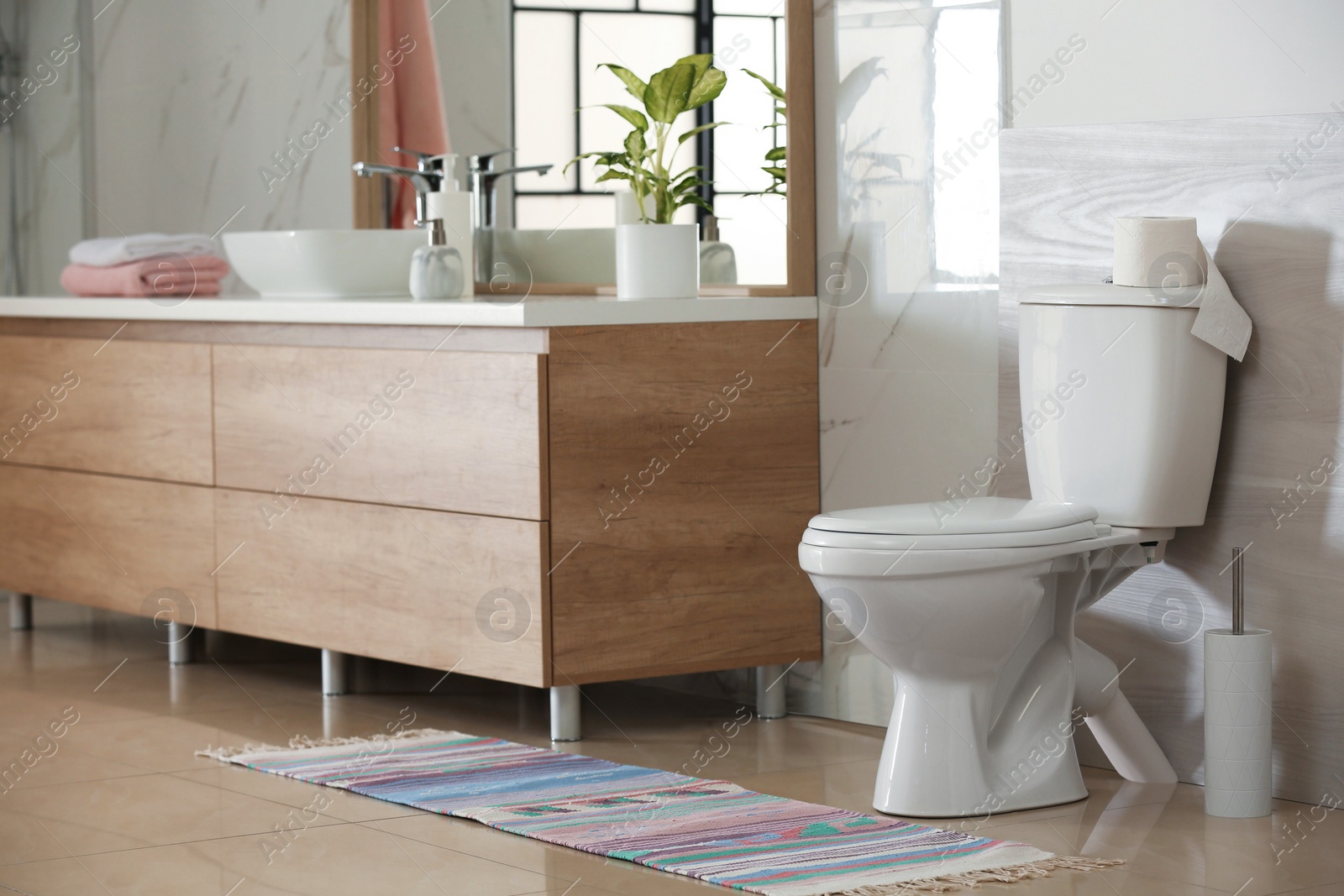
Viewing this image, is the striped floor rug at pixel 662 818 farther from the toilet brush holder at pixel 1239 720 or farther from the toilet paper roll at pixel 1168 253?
the toilet paper roll at pixel 1168 253

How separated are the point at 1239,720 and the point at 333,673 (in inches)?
64.7

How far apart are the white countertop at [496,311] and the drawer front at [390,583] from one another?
12.3 inches

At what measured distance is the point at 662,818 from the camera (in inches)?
91.7

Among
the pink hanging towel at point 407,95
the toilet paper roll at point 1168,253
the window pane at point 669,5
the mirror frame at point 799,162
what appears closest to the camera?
the toilet paper roll at point 1168,253

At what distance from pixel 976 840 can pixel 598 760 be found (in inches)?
26.8

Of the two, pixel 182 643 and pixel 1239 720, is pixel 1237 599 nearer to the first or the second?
pixel 1239 720

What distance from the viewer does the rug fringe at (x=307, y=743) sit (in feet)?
9.10

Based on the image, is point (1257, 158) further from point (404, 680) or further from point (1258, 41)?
point (404, 680)

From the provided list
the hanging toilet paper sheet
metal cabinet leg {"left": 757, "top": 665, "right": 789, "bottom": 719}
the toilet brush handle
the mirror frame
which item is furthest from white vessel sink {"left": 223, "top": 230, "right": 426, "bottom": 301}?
the toilet brush handle

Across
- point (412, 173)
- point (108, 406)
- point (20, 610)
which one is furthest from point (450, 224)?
point (20, 610)

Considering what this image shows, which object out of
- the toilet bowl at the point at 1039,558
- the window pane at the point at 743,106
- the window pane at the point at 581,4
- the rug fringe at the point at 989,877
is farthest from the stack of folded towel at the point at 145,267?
the rug fringe at the point at 989,877

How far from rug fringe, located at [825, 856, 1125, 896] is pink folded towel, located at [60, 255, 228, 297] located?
7.25 ft

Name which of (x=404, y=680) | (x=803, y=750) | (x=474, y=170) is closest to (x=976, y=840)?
(x=803, y=750)

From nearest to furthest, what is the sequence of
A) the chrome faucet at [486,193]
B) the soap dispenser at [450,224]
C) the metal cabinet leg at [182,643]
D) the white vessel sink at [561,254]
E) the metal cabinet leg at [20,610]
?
1. the soap dispenser at [450,224]
2. the white vessel sink at [561,254]
3. the chrome faucet at [486,193]
4. the metal cabinet leg at [182,643]
5. the metal cabinet leg at [20,610]
